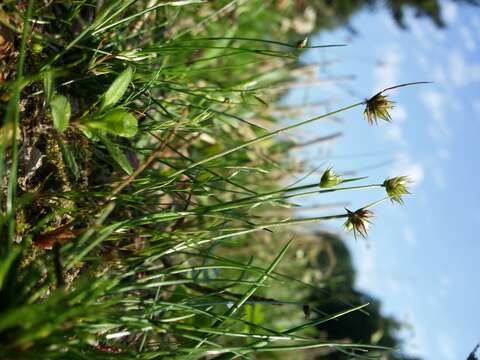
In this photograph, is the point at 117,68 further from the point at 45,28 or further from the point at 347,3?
the point at 347,3

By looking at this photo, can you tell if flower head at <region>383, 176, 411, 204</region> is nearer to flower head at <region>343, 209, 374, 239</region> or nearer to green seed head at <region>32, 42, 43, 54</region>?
flower head at <region>343, 209, 374, 239</region>

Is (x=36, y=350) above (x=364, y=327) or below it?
below

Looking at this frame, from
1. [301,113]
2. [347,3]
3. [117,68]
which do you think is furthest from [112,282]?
[347,3]

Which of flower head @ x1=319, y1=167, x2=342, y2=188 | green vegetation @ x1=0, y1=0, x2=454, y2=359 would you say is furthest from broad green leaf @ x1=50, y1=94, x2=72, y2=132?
flower head @ x1=319, y1=167, x2=342, y2=188

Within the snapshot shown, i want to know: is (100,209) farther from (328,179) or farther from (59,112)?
(328,179)

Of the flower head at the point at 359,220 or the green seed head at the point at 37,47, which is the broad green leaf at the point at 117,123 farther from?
the flower head at the point at 359,220

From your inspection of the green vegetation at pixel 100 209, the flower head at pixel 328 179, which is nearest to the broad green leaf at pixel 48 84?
the green vegetation at pixel 100 209

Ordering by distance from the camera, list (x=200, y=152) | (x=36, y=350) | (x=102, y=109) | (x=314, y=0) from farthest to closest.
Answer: (x=314, y=0) → (x=200, y=152) → (x=102, y=109) → (x=36, y=350)
